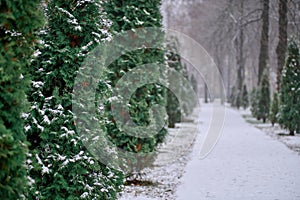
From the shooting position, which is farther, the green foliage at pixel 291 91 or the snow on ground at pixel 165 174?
the green foliage at pixel 291 91

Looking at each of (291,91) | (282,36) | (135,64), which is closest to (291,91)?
(291,91)

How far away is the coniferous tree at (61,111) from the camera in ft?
13.7

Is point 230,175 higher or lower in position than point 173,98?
lower

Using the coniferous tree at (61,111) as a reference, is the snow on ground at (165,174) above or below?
below

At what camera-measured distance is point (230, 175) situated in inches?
304

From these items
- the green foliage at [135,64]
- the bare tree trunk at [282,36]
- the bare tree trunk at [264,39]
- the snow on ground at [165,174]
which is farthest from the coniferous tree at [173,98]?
the green foliage at [135,64]

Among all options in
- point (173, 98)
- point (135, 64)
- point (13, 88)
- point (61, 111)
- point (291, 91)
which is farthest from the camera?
point (173, 98)

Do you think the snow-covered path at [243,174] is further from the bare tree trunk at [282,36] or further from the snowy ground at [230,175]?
the bare tree trunk at [282,36]

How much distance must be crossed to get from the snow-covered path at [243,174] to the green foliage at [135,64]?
1278 millimetres

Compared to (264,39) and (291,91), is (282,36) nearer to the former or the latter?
(264,39)

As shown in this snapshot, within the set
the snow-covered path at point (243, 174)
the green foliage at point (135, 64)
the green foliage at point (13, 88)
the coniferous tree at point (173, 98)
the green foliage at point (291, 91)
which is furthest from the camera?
the coniferous tree at point (173, 98)

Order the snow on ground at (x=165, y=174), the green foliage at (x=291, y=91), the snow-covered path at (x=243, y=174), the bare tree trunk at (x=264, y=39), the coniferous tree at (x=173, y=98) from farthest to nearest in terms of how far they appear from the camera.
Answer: the bare tree trunk at (x=264, y=39)
the coniferous tree at (x=173, y=98)
the green foliage at (x=291, y=91)
the snow on ground at (x=165, y=174)
the snow-covered path at (x=243, y=174)

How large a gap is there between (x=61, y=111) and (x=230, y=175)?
15.8 feet

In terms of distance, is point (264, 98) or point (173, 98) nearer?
point (173, 98)
